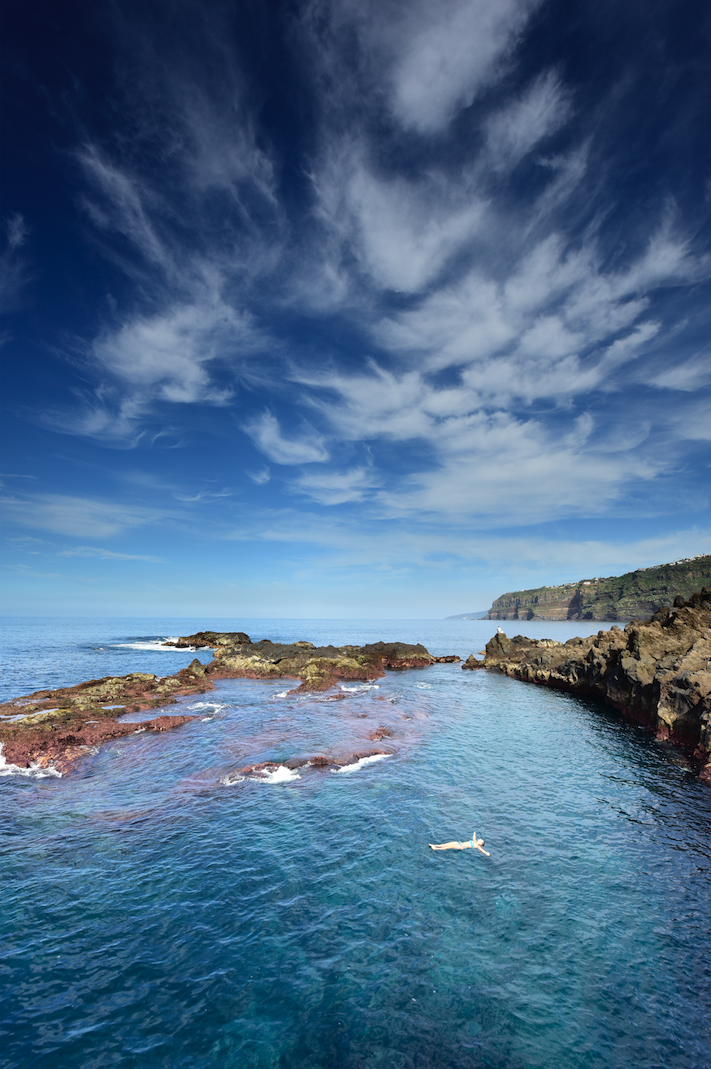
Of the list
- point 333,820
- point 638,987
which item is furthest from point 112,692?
point 638,987

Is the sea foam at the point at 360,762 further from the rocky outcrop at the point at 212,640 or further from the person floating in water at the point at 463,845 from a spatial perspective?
the rocky outcrop at the point at 212,640

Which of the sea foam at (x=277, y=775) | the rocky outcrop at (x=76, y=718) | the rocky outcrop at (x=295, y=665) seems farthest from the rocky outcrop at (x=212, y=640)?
the sea foam at (x=277, y=775)

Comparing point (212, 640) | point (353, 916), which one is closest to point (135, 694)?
point (353, 916)

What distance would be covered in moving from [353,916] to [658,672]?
34929 millimetres

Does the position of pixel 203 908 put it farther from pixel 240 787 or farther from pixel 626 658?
pixel 626 658

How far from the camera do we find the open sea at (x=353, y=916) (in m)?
10.0

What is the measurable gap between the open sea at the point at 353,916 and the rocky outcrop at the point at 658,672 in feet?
21.9

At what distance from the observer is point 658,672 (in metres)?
37.0

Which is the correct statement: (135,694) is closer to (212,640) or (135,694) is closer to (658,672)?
(658,672)

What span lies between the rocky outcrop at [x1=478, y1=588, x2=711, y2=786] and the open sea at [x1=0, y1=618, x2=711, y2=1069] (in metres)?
6.68

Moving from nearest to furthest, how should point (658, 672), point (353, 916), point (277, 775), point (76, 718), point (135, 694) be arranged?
point (353, 916)
point (277, 775)
point (76, 718)
point (658, 672)
point (135, 694)

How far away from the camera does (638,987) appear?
11625 mm

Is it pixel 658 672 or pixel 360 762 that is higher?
pixel 658 672

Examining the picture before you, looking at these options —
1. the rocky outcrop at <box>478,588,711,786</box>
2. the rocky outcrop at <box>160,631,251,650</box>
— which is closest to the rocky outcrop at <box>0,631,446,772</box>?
the rocky outcrop at <box>478,588,711,786</box>
